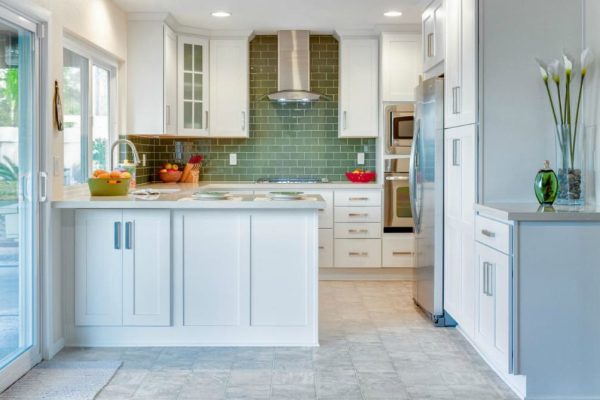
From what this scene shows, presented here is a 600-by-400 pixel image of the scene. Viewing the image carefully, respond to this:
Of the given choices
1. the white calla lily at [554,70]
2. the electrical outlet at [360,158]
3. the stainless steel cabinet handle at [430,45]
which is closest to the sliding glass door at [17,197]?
the stainless steel cabinet handle at [430,45]

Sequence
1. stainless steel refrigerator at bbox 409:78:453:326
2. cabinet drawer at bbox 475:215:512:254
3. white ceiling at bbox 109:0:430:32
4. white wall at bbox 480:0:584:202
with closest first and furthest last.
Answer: cabinet drawer at bbox 475:215:512:254
white wall at bbox 480:0:584:202
stainless steel refrigerator at bbox 409:78:453:326
white ceiling at bbox 109:0:430:32

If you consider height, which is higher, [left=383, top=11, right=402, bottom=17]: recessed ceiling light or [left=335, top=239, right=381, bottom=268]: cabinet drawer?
[left=383, top=11, right=402, bottom=17]: recessed ceiling light

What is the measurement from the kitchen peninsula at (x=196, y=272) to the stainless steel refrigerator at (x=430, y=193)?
3.25ft

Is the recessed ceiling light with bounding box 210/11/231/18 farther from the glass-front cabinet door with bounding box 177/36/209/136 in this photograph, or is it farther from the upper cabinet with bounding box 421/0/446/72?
the upper cabinet with bounding box 421/0/446/72

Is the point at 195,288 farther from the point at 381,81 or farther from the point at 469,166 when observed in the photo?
the point at 381,81

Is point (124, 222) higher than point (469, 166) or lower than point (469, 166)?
lower

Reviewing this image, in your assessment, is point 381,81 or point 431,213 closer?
point 431,213

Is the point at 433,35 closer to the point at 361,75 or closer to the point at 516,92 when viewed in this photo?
the point at 516,92

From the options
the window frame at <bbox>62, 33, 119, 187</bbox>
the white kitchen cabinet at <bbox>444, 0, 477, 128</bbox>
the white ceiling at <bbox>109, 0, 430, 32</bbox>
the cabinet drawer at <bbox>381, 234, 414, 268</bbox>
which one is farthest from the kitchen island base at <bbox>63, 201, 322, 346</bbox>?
the cabinet drawer at <bbox>381, 234, 414, 268</bbox>

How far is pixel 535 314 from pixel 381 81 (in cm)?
375

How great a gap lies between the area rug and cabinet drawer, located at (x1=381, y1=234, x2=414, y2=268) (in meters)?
3.20

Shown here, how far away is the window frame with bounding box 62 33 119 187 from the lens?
183 inches

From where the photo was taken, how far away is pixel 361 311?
509 centimetres

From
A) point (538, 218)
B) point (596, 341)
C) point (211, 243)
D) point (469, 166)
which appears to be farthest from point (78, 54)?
point (596, 341)
